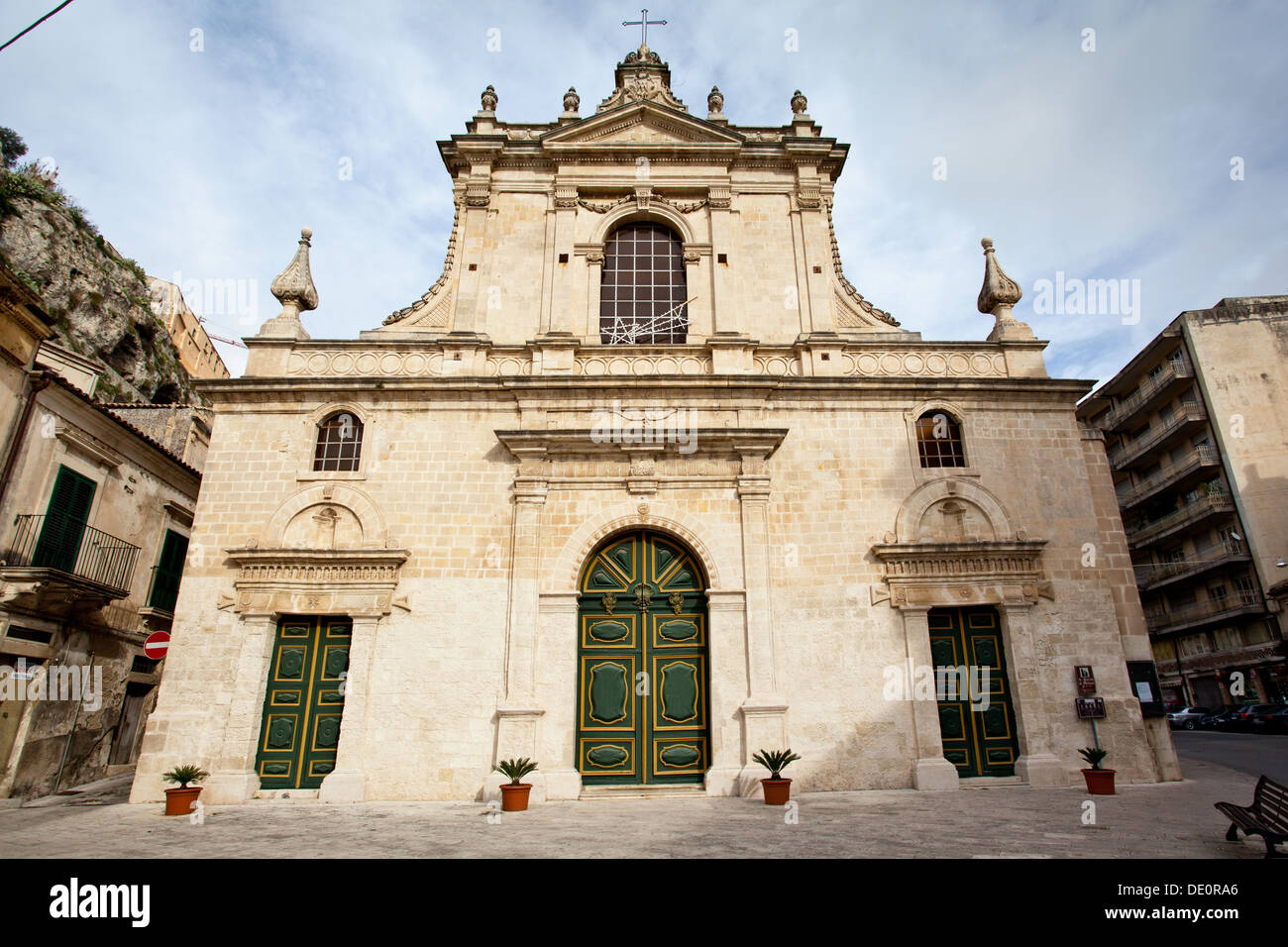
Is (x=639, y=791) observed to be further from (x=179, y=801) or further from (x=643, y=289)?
(x=643, y=289)

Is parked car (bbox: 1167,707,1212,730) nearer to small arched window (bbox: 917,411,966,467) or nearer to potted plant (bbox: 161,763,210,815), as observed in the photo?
small arched window (bbox: 917,411,966,467)

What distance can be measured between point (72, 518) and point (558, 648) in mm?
10004

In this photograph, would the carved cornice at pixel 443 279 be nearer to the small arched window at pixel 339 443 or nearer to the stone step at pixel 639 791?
the small arched window at pixel 339 443

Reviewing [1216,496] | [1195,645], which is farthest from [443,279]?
[1195,645]

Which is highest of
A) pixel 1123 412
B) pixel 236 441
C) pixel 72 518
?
pixel 1123 412

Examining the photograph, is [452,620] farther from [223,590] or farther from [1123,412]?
[1123,412]

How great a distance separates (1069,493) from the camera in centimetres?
1318

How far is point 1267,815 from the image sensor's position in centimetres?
588

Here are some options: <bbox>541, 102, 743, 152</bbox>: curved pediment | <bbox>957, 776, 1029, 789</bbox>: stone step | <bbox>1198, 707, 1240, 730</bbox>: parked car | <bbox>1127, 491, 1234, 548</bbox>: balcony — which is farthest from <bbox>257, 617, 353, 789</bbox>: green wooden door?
<bbox>1127, 491, 1234, 548</bbox>: balcony

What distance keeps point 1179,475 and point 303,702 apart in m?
37.7

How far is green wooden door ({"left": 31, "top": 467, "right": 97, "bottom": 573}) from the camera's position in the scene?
1287 cm

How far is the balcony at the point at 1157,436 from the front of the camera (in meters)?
32.4

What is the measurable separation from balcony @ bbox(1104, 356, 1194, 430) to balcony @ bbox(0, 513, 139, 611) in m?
40.5
